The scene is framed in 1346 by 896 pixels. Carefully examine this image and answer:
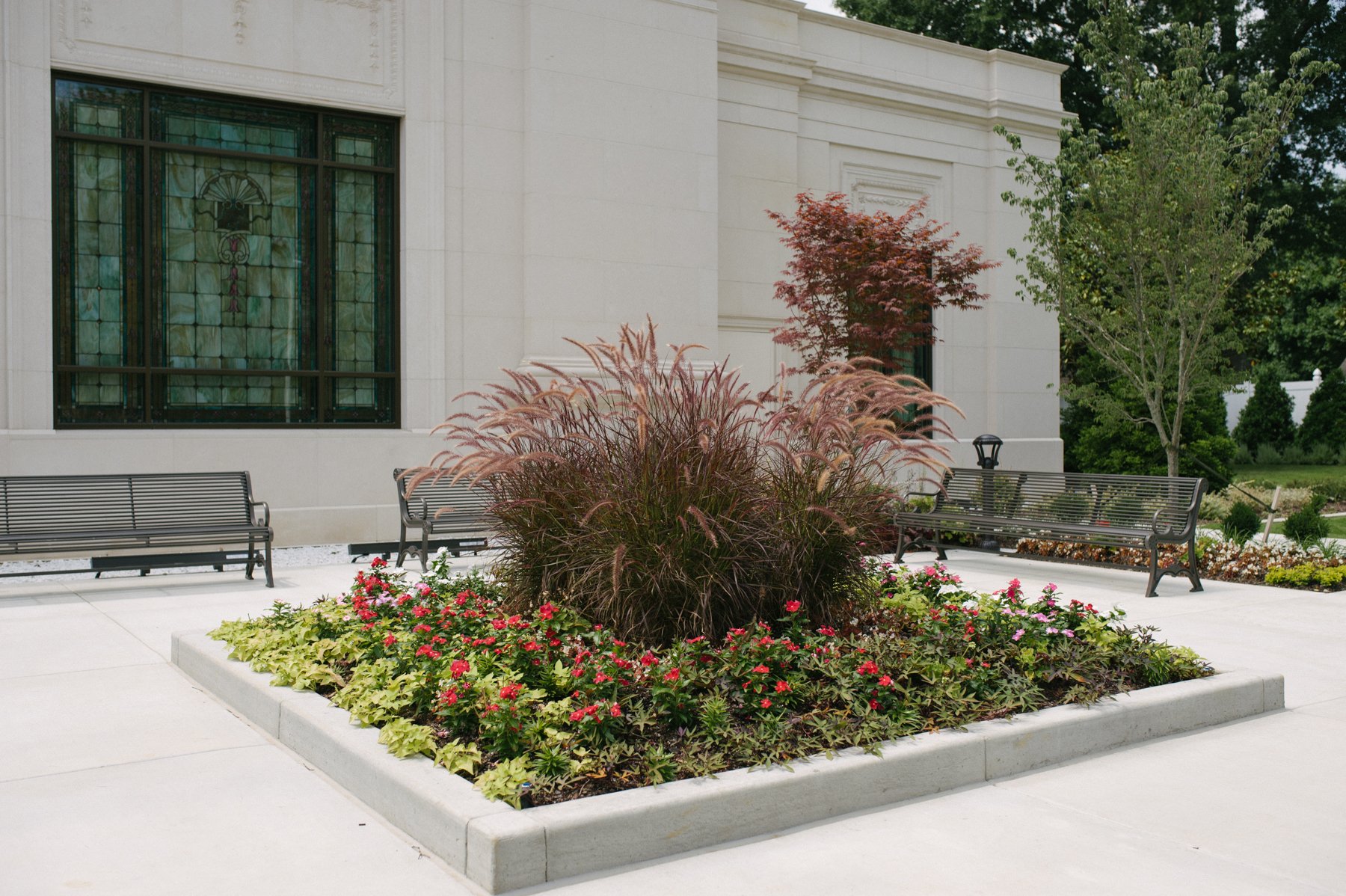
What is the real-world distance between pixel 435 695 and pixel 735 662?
1285mm

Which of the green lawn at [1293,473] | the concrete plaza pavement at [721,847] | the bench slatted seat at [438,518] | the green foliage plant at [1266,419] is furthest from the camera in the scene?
the green foliage plant at [1266,419]

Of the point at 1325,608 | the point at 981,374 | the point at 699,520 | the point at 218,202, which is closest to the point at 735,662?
the point at 699,520

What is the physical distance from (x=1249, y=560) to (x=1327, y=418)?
23.6 m

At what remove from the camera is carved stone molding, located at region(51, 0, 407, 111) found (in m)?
11.2

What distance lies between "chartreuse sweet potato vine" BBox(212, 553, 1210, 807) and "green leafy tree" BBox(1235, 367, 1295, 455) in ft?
96.9

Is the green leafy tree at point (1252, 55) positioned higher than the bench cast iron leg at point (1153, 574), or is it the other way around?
the green leafy tree at point (1252, 55)

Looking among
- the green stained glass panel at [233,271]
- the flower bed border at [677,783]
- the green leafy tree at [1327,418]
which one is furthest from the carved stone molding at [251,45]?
the green leafy tree at [1327,418]

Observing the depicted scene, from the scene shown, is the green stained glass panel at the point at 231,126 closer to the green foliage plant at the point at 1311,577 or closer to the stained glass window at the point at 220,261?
the stained glass window at the point at 220,261

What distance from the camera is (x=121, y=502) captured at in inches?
390

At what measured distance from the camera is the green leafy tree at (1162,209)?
12016mm

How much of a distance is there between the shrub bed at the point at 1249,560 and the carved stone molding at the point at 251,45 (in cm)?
904

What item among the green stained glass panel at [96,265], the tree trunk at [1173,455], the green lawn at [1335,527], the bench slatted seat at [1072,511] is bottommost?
the green lawn at [1335,527]

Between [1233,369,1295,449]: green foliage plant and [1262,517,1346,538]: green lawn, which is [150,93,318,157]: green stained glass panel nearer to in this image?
[1262,517,1346,538]: green lawn

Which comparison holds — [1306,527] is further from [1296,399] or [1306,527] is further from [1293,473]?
[1296,399]
